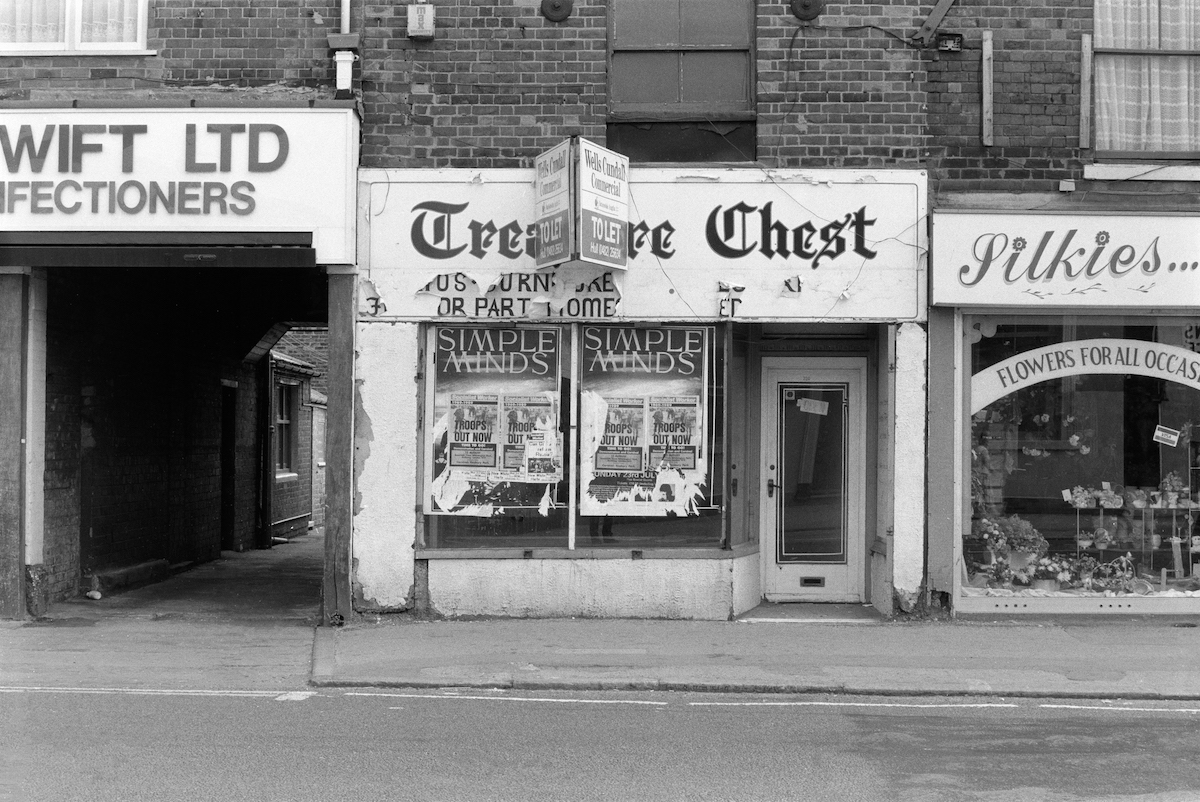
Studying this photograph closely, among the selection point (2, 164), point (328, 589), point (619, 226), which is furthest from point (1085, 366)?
point (2, 164)

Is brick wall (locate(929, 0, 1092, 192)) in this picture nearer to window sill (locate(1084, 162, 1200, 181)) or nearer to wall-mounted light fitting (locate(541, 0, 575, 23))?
window sill (locate(1084, 162, 1200, 181))

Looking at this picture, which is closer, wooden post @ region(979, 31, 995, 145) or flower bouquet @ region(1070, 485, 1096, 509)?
wooden post @ region(979, 31, 995, 145)

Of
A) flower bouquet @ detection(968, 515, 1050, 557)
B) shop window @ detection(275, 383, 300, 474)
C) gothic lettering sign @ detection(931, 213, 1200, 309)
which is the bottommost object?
flower bouquet @ detection(968, 515, 1050, 557)

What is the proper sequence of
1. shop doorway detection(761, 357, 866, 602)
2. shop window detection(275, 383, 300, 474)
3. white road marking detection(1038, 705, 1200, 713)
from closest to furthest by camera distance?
white road marking detection(1038, 705, 1200, 713) < shop doorway detection(761, 357, 866, 602) < shop window detection(275, 383, 300, 474)

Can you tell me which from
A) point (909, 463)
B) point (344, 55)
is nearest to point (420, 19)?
point (344, 55)

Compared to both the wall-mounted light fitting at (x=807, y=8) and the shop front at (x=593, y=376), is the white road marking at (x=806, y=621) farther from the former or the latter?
the wall-mounted light fitting at (x=807, y=8)

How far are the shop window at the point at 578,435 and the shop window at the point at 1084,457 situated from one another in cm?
256

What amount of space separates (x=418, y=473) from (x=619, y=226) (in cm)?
289

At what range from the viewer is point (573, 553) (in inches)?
414

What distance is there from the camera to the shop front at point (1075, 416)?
10336 millimetres

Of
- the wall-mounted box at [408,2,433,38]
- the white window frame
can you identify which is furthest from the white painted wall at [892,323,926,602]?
the wall-mounted box at [408,2,433,38]

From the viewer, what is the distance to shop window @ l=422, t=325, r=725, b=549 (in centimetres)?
1060

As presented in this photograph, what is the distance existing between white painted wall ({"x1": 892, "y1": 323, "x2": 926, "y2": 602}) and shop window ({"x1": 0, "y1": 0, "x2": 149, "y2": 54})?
766cm

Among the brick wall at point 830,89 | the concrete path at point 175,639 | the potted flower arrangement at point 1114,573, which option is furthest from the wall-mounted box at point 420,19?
the potted flower arrangement at point 1114,573
